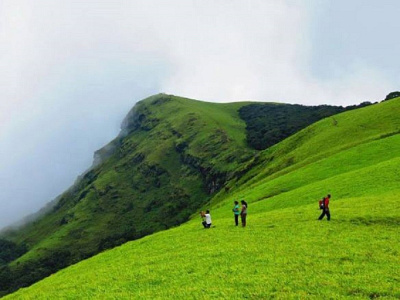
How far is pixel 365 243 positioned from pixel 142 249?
82.3 ft

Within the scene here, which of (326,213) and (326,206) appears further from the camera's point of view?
(326,213)

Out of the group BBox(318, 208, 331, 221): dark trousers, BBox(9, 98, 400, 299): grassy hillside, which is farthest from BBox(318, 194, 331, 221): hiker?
BBox(9, 98, 400, 299): grassy hillside

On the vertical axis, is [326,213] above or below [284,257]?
above

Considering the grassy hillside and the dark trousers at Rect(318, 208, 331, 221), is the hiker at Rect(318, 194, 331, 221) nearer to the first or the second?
the dark trousers at Rect(318, 208, 331, 221)

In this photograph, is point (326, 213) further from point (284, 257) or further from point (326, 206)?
point (284, 257)

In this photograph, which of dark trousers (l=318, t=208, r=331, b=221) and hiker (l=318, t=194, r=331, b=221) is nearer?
hiker (l=318, t=194, r=331, b=221)

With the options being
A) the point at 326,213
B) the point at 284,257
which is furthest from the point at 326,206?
the point at 284,257

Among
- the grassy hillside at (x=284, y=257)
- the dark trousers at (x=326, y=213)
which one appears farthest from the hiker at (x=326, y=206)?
the grassy hillside at (x=284, y=257)

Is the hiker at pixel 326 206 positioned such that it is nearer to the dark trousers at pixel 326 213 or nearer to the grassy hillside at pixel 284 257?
the dark trousers at pixel 326 213

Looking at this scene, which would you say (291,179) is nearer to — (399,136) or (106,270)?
(399,136)

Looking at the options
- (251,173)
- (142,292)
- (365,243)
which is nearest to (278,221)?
(365,243)

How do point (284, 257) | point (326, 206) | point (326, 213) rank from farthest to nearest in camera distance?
point (326, 213), point (326, 206), point (284, 257)

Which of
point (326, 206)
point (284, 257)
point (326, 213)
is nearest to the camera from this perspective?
point (284, 257)

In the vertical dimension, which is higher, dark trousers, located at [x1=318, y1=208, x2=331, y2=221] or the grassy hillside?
dark trousers, located at [x1=318, y1=208, x2=331, y2=221]
